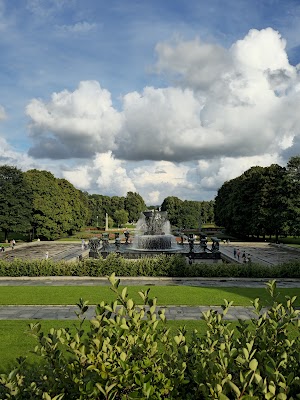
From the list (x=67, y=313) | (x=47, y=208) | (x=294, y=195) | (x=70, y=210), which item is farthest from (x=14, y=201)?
(x=67, y=313)

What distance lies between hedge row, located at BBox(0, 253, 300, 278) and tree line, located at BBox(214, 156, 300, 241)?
2631cm

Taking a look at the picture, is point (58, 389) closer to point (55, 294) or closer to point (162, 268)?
point (55, 294)

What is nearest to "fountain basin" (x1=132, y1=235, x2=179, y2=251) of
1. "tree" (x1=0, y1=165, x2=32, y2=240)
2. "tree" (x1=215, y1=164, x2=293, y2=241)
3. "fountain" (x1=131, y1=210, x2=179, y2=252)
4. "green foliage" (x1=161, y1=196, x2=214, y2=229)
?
"fountain" (x1=131, y1=210, x2=179, y2=252)

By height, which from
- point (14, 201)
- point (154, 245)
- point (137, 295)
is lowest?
point (137, 295)

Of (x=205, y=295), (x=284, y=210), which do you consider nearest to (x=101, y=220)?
(x=284, y=210)

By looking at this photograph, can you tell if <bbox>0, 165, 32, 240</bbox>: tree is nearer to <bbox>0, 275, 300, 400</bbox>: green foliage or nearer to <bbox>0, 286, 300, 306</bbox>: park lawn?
<bbox>0, 286, 300, 306</bbox>: park lawn

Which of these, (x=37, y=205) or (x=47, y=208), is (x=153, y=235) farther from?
(x=37, y=205)

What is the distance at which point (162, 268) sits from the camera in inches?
987

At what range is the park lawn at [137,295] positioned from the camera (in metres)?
17.2

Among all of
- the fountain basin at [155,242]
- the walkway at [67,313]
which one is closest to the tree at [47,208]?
the fountain basin at [155,242]

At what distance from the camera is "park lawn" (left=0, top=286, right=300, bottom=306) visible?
1720 centimetres

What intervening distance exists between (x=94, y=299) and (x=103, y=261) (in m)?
7.83

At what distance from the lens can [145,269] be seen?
82.2ft

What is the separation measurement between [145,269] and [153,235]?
16.4m
